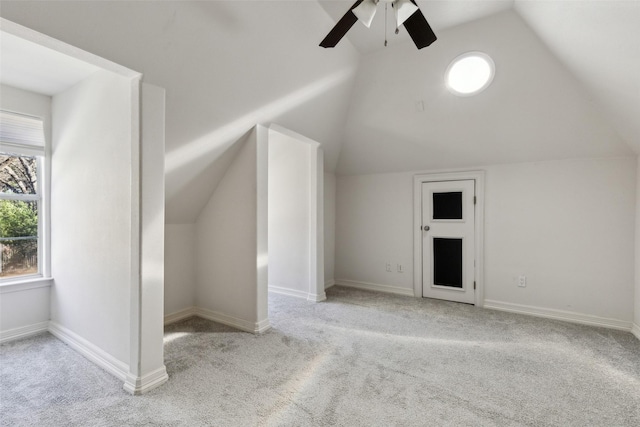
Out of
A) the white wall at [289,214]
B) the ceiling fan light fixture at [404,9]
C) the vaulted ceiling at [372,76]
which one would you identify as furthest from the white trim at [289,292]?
the ceiling fan light fixture at [404,9]

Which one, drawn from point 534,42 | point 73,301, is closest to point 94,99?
point 73,301

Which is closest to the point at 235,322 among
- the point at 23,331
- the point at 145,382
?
the point at 145,382

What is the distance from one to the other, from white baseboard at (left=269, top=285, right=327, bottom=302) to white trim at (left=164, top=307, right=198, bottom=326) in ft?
3.75

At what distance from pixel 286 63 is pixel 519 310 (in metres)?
3.59

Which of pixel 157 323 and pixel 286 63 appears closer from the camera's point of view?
pixel 157 323

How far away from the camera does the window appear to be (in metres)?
2.67

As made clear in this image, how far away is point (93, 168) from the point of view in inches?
90.0

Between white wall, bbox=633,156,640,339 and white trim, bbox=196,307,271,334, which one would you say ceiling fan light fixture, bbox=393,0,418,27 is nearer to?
white trim, bbox=196,307,271,334

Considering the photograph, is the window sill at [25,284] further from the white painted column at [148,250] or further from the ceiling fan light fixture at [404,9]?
the ceiling fan light fixture at [404,9]

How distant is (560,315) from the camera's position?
3195 millimetres

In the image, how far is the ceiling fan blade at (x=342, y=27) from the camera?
65.0 inches

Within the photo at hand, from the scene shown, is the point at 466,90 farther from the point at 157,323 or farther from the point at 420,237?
the point at 157,323

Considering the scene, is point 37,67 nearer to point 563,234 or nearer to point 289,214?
point 289,214

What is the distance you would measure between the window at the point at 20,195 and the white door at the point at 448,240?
166 inches
